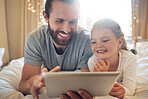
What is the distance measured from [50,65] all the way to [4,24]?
1.77 feet

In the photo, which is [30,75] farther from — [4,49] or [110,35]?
[4,49]

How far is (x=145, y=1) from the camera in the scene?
1.76 m

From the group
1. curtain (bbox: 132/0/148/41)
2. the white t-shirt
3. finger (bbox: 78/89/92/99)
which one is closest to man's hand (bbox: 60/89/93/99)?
finger (bbox: 78/89/92/99)

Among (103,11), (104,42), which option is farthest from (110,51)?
(103,11)

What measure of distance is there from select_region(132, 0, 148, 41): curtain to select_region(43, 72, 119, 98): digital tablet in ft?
4.90

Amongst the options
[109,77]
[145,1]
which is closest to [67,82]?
[109,77]

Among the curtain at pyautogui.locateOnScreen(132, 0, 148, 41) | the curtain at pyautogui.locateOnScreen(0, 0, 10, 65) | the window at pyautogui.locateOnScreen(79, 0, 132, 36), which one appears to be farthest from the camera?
the curtain at pyautogui.locateOnScreen(132, 0, 148, 41)

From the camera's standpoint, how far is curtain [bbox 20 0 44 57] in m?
0.82

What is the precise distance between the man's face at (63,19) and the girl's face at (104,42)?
95mm

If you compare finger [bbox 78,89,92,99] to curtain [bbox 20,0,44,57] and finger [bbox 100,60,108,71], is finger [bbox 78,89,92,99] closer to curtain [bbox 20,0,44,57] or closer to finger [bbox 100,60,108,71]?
finger [bbox 100,60,108,71]

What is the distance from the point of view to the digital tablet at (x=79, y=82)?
34cm

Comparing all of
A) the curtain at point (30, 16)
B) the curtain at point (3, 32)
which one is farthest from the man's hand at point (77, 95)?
the curtain at point (3, 32)

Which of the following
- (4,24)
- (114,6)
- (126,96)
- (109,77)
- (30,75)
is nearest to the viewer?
(109,77)

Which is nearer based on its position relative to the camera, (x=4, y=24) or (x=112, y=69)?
(x=112, y=69)
